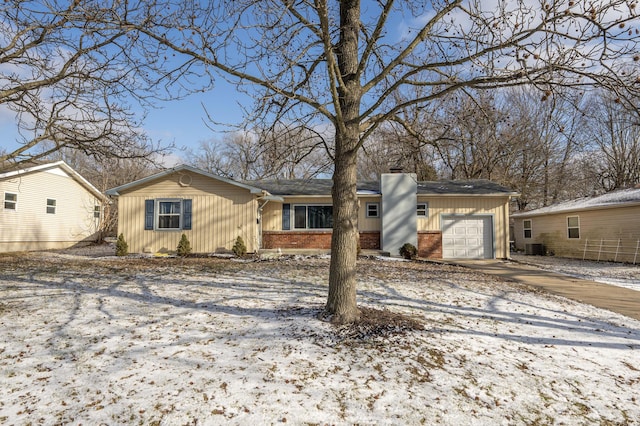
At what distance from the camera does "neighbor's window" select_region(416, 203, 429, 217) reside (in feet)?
53.5

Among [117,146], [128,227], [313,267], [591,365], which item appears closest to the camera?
[591,365]

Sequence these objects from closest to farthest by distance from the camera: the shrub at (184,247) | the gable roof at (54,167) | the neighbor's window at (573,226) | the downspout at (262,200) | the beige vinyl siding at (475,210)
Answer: the shrub at (184,247), the downspout at (262,200), the gable roof at (54,167), the beige vinyl siding at (475,210), the neighbor's window at (573,226)

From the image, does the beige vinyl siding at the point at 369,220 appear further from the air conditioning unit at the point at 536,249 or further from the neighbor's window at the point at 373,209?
the air conditioning unit at the point at 536,249

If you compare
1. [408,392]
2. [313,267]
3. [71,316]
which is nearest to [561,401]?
[408,392]

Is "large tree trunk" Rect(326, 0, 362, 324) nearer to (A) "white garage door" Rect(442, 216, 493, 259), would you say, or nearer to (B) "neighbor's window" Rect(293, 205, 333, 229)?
(B) "neighbor's window" Rect(293, 205, 333, 229)

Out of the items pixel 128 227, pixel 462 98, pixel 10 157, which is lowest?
pixel 128 227

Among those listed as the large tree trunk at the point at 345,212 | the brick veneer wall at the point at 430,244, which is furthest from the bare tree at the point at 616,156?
the large tree trunk at the point at 345,212

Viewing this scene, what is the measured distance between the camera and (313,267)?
11148 mm

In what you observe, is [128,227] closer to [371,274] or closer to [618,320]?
[371,274]

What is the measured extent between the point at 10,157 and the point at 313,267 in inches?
300

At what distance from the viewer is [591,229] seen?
16.7 meters

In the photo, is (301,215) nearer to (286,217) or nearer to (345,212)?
(286,217)

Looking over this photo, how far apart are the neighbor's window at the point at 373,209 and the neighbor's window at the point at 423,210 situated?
5.85 feet

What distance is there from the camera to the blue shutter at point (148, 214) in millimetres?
14586
